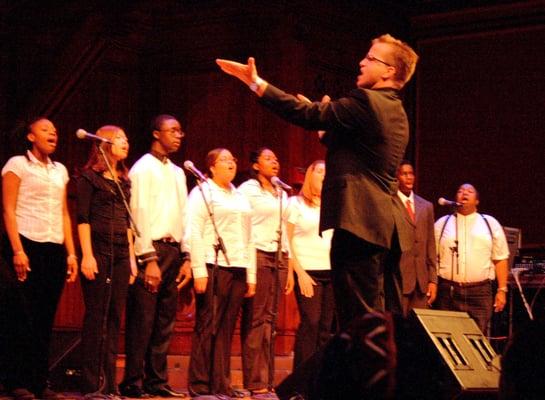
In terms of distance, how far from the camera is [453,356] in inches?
184

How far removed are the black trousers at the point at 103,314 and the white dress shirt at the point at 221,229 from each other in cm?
54

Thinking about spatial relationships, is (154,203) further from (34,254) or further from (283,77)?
(283,77)

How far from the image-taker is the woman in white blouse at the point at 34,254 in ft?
17.4

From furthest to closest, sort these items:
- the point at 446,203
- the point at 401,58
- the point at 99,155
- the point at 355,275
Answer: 1. the point at 446,203
2. the point at 99,155
3. the point at 401,58
4. the point at 355,275

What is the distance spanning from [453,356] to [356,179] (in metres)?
1.36

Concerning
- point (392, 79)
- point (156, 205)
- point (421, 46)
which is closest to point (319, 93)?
A: point (421, 46)

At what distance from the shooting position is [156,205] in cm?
589

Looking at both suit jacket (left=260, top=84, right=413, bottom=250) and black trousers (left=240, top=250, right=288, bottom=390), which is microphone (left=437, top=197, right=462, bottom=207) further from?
suit jacket (left=260, top=84, right=413, bottom=250)

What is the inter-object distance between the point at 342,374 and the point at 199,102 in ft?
21.8

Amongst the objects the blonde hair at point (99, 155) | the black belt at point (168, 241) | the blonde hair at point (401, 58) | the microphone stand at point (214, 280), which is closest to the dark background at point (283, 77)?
the blonde hair at point (99, 155)

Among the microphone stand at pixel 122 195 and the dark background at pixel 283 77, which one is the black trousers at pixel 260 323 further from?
the dark background at pixel 283 77

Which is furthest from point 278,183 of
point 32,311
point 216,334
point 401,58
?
point 401,58

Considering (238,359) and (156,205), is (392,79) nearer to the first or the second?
(156,205)

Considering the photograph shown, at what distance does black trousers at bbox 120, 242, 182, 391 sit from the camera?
5820 mm
